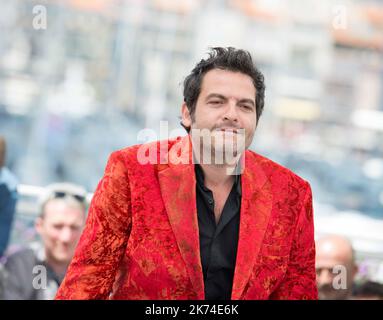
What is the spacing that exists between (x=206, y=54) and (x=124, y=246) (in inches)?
17.4

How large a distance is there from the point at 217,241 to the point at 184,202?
0.32ft

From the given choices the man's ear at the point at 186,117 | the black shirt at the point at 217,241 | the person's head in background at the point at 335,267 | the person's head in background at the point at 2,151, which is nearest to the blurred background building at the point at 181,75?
the person's head in background at the point at 2,151

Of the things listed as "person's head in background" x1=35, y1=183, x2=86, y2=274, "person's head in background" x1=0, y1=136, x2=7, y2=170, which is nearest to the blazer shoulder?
"person's head in background" x1=35, y1=183, x2=86, y2=274

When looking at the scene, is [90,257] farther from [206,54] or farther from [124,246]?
[206,54]

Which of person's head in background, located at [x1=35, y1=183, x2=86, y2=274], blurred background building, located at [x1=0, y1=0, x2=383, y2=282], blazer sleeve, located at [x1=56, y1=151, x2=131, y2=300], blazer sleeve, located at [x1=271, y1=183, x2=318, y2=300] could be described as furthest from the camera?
blurred background building, located at [x1=0, y1=0, x2=383, y2=282]

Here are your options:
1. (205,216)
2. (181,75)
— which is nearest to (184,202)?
(205,216)

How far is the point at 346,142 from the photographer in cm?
805

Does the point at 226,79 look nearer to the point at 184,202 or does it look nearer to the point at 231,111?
the point at 231,111

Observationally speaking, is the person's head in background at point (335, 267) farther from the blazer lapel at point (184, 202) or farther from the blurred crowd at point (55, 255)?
the blazer lapel at point (184, 202)

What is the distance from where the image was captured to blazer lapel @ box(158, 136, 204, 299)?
130 centimetres

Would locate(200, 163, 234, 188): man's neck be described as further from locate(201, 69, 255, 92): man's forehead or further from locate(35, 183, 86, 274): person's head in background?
locate(35, 183, 86, 274): person's head in background

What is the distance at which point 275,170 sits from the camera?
4.81ft

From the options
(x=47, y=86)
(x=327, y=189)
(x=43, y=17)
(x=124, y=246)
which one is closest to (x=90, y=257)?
(x=124, y=246)

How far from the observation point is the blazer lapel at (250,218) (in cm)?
132
